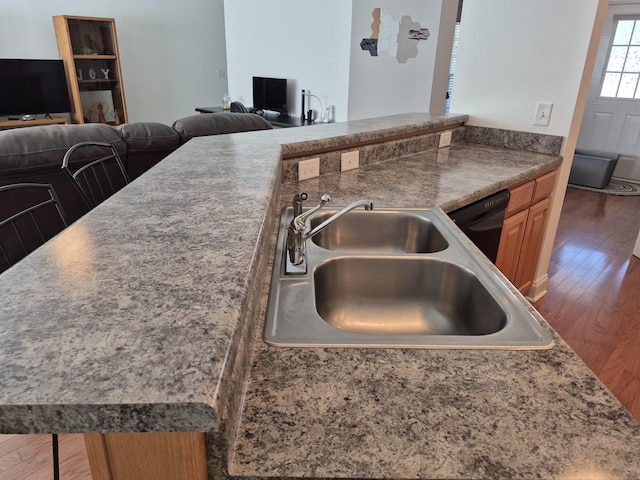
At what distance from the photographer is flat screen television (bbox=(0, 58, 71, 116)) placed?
551cm

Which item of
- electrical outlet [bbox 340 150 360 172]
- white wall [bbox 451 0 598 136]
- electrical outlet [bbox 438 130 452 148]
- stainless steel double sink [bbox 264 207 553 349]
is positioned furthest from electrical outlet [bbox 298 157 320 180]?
white wall [bbox 451 0 598 136]

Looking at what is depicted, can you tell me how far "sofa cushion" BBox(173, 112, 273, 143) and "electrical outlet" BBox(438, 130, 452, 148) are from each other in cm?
121

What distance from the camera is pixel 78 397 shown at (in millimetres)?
424

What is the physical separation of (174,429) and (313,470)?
23 cm

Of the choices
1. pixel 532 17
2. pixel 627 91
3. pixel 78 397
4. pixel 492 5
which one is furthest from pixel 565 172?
pixel 627 91

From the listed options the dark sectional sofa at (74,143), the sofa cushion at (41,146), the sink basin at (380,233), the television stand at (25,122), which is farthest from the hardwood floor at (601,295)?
the television stand at (25,122)

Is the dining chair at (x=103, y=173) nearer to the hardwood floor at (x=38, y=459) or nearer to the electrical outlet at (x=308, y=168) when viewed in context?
the electrical outlet at (x=308, y=168)

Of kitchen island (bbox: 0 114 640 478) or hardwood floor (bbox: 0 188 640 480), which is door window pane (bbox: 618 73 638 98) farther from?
kitchen island (bbox: 0 114 640 478)

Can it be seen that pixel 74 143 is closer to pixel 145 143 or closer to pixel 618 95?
pixel 145 143

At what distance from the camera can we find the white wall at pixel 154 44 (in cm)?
564

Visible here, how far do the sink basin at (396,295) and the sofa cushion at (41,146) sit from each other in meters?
1.76

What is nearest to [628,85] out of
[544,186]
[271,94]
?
[544,186]

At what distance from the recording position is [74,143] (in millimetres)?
2342

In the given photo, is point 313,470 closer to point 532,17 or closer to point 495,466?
point 495,466
